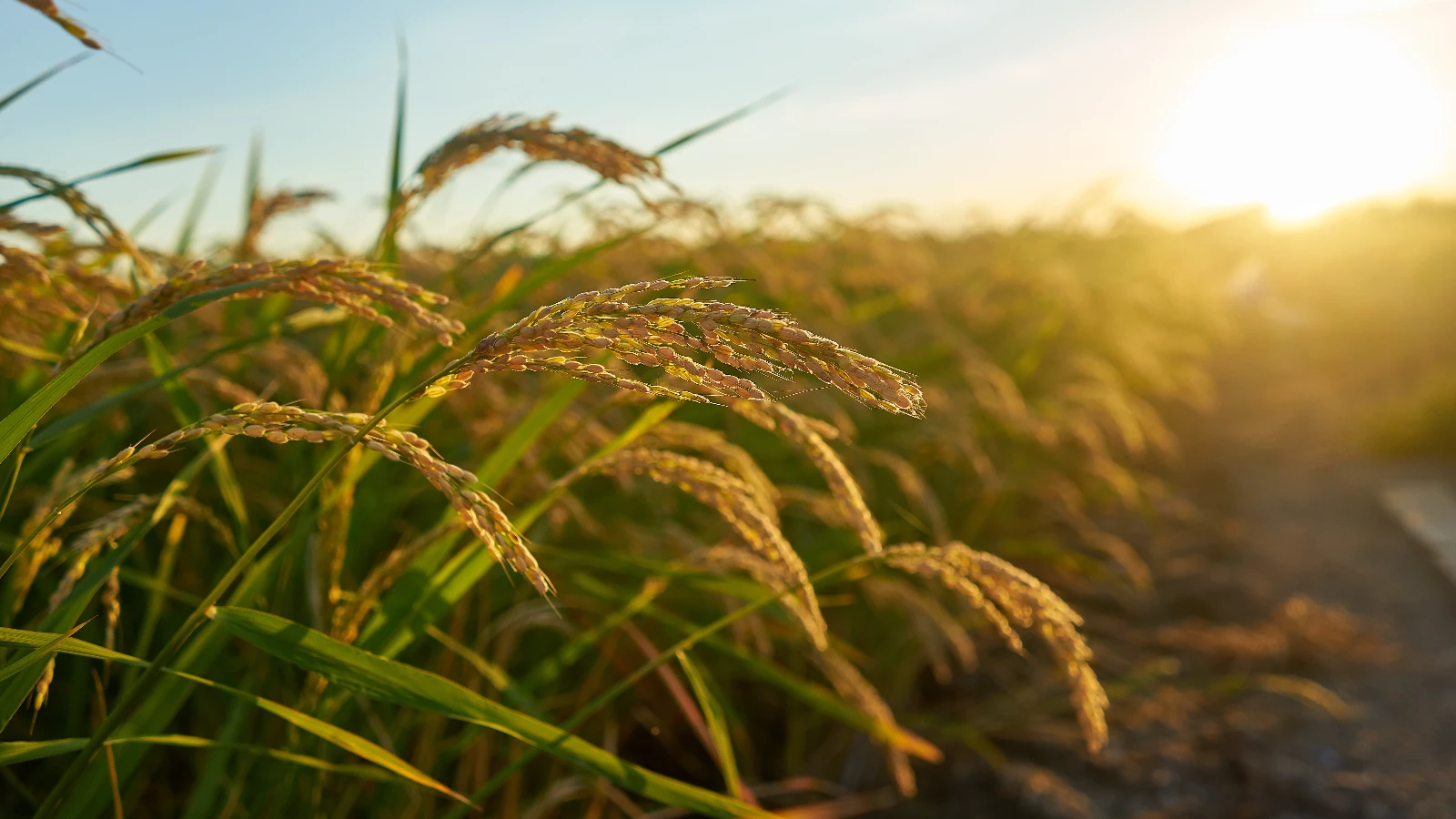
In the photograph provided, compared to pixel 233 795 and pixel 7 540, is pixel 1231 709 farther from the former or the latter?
pixel 7 540

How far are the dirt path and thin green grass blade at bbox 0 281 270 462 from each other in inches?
119

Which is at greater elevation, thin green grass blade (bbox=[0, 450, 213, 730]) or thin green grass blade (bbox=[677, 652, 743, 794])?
thin green grass blade (bbox=[0, 450, 213, 730])

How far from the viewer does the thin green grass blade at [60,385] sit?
97 centimetres

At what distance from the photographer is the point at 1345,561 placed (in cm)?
491

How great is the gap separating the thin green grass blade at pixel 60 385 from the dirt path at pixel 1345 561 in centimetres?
302

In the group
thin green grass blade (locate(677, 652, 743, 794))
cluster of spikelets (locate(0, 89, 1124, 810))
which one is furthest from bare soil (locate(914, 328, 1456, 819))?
thin green grass blade (locate(677, 652, 743, 794))

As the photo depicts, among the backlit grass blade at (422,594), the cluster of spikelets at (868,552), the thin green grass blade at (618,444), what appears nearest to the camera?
the cluster of spikelets at (868,552)

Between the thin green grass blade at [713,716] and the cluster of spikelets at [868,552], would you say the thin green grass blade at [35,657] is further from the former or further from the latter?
the thin green grass blade at [713,716]

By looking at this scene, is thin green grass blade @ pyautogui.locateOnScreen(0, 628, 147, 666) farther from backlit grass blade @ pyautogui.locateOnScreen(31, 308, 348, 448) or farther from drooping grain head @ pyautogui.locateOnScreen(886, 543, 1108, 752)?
drooping grain head @ pyautogui.locateOnScreen(886, 543, 1108, 752)

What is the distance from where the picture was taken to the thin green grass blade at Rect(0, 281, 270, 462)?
3.19ft

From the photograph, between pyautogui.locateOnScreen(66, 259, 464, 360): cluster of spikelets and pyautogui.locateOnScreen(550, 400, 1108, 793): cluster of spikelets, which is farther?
pyautogui.locateOnScreen(550, 400, 1108, 793): cluster of spikelets

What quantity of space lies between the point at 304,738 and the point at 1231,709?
118 inches

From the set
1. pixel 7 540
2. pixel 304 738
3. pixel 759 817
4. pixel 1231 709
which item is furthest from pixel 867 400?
pixel 1231 709

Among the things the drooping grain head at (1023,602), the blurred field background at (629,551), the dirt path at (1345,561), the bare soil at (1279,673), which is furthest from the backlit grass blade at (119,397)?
the dirt path at (1345,561)
